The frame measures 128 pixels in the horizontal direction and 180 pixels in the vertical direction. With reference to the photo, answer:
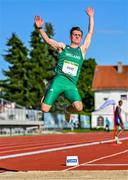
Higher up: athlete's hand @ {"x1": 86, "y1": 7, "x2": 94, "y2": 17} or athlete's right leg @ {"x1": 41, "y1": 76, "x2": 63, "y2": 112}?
athlete's hand @ {"x1": 86, "y1": 7, "x2": 94, "y2": 17}

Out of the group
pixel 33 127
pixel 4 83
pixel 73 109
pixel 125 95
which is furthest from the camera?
pixel 125 95

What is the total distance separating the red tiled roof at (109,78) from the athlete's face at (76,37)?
86850 mm

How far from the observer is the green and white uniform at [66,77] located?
9.64 m

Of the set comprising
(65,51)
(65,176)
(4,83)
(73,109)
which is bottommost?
(65,176)

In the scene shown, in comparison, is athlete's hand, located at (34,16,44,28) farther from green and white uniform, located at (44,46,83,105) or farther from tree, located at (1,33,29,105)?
tree, located at (1,33,29,105)

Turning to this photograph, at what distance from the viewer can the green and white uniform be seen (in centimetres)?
964

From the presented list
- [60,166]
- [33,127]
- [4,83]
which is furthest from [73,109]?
Answer: [4,83]

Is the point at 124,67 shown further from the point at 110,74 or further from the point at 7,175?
the point at 7,175

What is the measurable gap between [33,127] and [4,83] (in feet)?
100

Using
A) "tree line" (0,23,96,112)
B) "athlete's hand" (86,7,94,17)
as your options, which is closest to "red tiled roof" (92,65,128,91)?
"tree line" (0,23,96,112)

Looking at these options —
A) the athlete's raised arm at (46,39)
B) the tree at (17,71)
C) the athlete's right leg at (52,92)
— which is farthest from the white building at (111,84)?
the athlete's right leg at (52,92)

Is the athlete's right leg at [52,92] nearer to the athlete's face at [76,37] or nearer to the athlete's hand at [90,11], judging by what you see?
the athlete's face at [76,37]

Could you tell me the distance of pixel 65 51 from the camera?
31.9 feet

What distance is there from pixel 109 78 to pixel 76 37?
89.1 m
